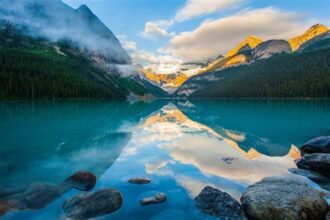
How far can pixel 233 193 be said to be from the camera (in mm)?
16859

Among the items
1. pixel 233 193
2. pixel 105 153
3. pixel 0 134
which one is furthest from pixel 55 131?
pixel 233 193

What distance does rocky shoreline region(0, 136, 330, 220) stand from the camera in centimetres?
1296

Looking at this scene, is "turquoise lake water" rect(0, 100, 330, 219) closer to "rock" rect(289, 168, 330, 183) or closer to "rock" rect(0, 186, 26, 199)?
"rock" rect(0, 186, 26, 199)

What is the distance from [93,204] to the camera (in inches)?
559

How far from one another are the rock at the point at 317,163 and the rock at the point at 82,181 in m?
17.7

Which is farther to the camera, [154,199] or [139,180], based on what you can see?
[139,180]

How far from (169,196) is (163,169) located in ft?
21.6

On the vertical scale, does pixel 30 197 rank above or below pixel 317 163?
below

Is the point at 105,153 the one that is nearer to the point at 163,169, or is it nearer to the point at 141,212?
the point at 163,169

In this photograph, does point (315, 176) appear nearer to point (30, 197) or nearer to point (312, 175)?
point (312, 175)

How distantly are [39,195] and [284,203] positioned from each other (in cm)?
1388

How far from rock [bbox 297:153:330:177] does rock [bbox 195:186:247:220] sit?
10963 mm

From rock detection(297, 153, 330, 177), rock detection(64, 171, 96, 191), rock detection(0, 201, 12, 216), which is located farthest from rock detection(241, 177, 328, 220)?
rock detection(0, 201, 12, 216)

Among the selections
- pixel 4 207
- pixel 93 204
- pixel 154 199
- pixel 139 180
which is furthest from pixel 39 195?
pixel 154 199
